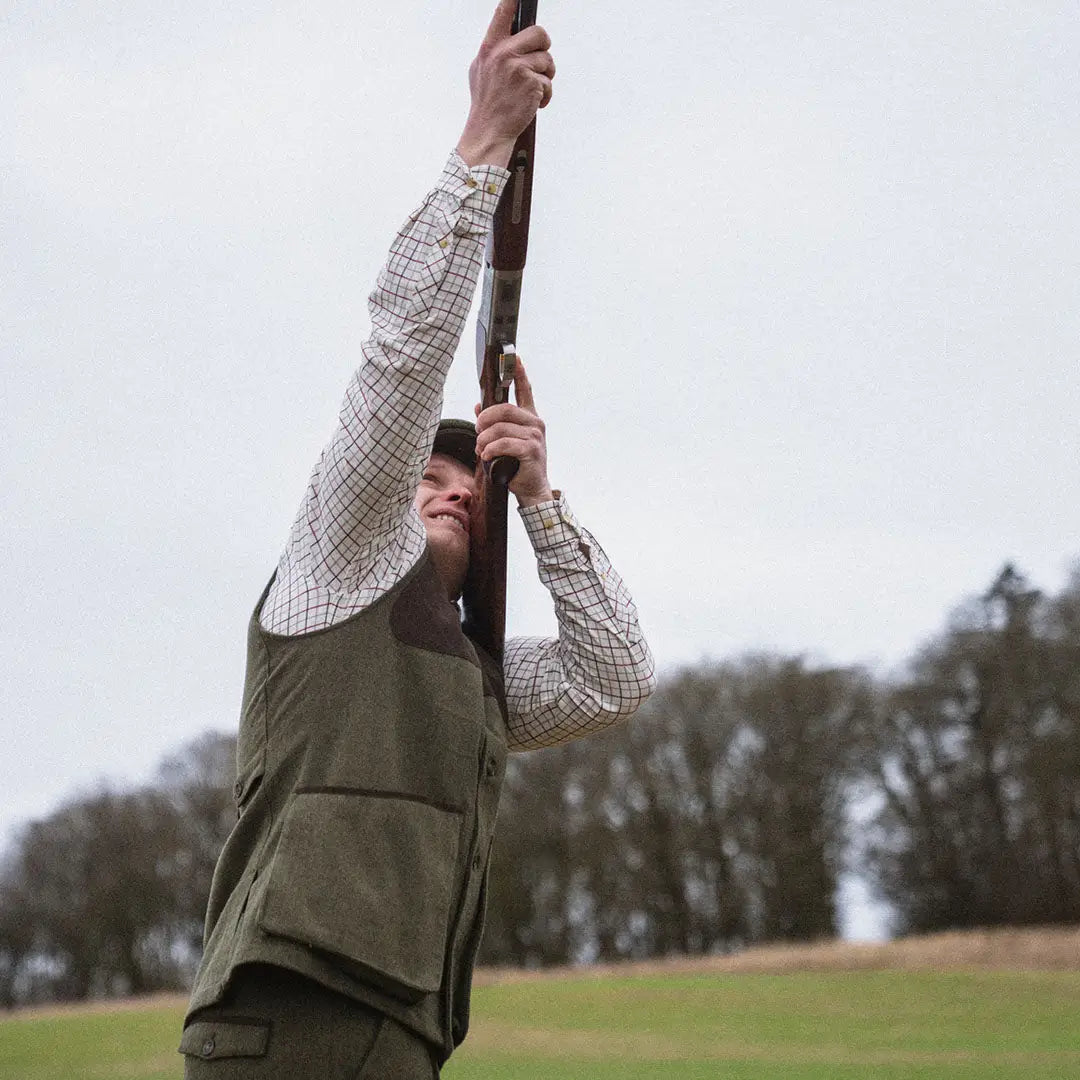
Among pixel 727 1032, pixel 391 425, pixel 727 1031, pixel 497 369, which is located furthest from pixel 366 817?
pixel 727 1031

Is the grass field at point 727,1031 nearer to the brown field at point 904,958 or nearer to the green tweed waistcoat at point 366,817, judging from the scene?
the brown field at point 904,958

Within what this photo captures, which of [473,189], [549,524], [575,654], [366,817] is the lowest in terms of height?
[366,817]

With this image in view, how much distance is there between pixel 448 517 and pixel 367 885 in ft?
3.13

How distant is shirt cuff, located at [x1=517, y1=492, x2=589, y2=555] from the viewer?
118 inches

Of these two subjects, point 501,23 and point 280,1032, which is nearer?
point 280,1032

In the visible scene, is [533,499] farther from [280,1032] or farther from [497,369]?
[280,1032]

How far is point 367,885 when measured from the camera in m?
2.34

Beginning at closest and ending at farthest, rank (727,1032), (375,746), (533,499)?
(375,746) → (533,499) → (727,1032)

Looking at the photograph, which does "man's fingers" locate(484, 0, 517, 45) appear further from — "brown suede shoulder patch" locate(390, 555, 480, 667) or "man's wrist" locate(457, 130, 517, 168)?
"brown suede shoulder patch" locate(390, 555, 480, 667)

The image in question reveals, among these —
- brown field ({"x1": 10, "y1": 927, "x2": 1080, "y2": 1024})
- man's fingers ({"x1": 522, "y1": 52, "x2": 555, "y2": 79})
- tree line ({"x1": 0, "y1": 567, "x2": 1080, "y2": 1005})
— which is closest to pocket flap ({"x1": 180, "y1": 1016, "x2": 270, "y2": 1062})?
man's fingers ({"x1": 522, "y1": 52, "x2": 555, "y2": 79})

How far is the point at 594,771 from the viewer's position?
146 ft

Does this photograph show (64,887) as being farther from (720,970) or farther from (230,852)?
(230,852)

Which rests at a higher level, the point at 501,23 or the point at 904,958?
the point at 501,23

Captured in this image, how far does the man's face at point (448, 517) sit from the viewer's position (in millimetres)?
3016
